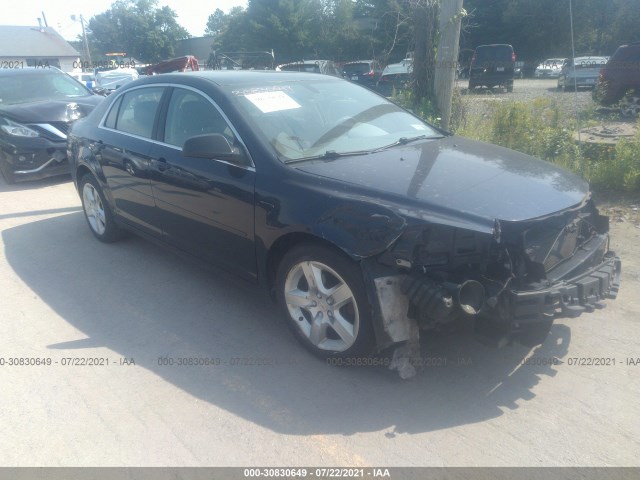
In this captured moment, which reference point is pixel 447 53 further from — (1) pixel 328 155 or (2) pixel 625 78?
(2) pixel 625 78

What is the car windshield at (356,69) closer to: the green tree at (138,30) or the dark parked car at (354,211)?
the dark parked car at (354,211)

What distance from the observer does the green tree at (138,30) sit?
7406 cm

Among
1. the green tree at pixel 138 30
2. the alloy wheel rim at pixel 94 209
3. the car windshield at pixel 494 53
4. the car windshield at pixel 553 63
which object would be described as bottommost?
the alloy wheel rim at pixel 94 209

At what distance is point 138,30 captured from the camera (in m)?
78.2

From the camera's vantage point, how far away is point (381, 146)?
3982 millimetres

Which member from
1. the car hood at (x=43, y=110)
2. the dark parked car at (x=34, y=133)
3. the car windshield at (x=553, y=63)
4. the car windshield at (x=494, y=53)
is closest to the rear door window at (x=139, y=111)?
the dark parked car at (x=34, y=133)

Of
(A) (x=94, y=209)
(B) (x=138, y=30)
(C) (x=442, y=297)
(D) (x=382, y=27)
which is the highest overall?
(B) (x=138, y=30)

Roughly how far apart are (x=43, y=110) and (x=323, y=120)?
660 centimetres

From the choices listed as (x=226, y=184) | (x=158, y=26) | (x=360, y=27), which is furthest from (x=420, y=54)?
(x=158, y=26)

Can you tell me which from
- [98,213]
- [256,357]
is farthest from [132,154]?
[256,357]

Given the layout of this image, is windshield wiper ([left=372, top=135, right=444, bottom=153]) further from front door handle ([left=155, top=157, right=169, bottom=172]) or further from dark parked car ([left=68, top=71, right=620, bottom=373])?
front door handle ([left=155, top=157, right=169, bottom=172])

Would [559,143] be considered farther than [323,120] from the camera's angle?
Yes

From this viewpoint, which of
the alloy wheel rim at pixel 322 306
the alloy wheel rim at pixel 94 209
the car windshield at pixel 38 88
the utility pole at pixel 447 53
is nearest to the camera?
the alloy wheel rim at pixel 322 306

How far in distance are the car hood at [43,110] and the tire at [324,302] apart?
683 centimetres
